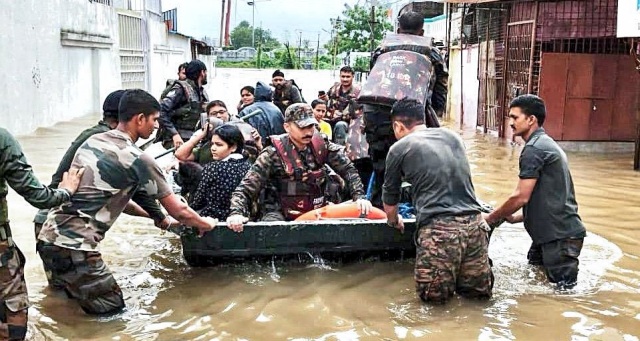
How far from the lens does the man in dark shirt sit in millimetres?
4906

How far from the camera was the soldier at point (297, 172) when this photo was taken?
5.52m

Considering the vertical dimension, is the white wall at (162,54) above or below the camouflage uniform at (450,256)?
above

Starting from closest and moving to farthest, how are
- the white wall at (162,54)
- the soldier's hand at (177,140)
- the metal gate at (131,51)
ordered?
the soldier's hand at (177,140), the metal gate at (131,51), the white wall at (162,54)

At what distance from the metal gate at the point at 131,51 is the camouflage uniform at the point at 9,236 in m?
19.1

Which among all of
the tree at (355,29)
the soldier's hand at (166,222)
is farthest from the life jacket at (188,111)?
the tree at (355,29)

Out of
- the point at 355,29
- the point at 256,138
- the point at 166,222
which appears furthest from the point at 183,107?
the point at 355,29

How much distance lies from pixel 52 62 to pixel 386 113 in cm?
1130

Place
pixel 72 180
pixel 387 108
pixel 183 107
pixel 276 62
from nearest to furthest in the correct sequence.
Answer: pixel 72 180
pixel 387 108
pixel 183 107
pixel 276 62

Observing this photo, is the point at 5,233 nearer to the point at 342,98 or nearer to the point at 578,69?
the point at 342,98

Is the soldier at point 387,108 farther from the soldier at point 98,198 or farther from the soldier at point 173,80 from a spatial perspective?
the soldier at point 173,80

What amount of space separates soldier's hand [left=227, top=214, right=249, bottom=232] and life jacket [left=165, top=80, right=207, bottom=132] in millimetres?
3100

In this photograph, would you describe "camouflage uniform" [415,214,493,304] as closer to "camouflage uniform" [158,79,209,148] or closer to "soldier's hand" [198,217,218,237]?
"soldier's hand" [198,217,218,237]

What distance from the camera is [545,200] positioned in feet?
16.4

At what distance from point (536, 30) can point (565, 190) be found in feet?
28.9
